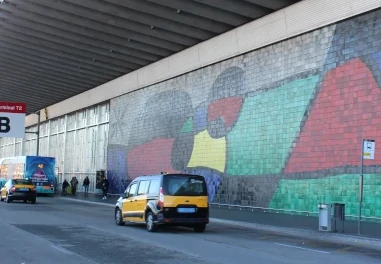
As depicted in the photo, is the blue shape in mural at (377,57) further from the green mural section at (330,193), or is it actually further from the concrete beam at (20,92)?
the concrete beam at (20,92)

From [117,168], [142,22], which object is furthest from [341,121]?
[117,168]

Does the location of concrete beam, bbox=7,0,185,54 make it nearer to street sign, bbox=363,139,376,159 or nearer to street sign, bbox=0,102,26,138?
street sign, bbox=0,102,26,138

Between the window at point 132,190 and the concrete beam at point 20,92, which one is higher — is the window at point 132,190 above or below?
below

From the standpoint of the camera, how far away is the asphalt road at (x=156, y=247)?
1131cm

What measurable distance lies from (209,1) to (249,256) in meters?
16.6

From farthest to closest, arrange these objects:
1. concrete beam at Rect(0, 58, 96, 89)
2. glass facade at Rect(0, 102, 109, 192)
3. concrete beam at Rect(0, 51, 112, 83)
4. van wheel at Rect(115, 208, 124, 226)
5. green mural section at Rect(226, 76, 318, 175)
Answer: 1. glass facade at Rect(0, 102, 109, 192)
2. concrete beam at Rect(0, 58, 96, 89)
3. concrete beam at Rect(0, 51, 112, 83)
4. green mural section at Rect(226, 76, 318, 175)
5. van wheel at Rect(115, 208, 124, 226)

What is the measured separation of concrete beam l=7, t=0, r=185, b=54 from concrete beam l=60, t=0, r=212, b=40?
1005mm

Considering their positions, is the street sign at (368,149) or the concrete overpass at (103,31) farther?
the concrete overpass at (103,31)

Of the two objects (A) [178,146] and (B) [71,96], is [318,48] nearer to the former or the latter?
(A) [178,146]

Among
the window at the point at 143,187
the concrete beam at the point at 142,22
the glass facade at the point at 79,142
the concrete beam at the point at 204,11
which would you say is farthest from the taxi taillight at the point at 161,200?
the glass facade at the point at 79,142

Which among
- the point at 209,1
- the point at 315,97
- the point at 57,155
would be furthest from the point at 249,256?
the point at 57,155

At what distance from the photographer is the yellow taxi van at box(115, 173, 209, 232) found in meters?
17.1

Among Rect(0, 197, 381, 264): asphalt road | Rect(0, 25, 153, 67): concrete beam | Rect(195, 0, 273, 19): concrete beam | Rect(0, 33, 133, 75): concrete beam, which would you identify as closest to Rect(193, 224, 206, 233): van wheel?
Rect(0, 197, 381, 264): asphalt road

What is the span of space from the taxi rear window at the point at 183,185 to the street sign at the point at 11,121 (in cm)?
470
